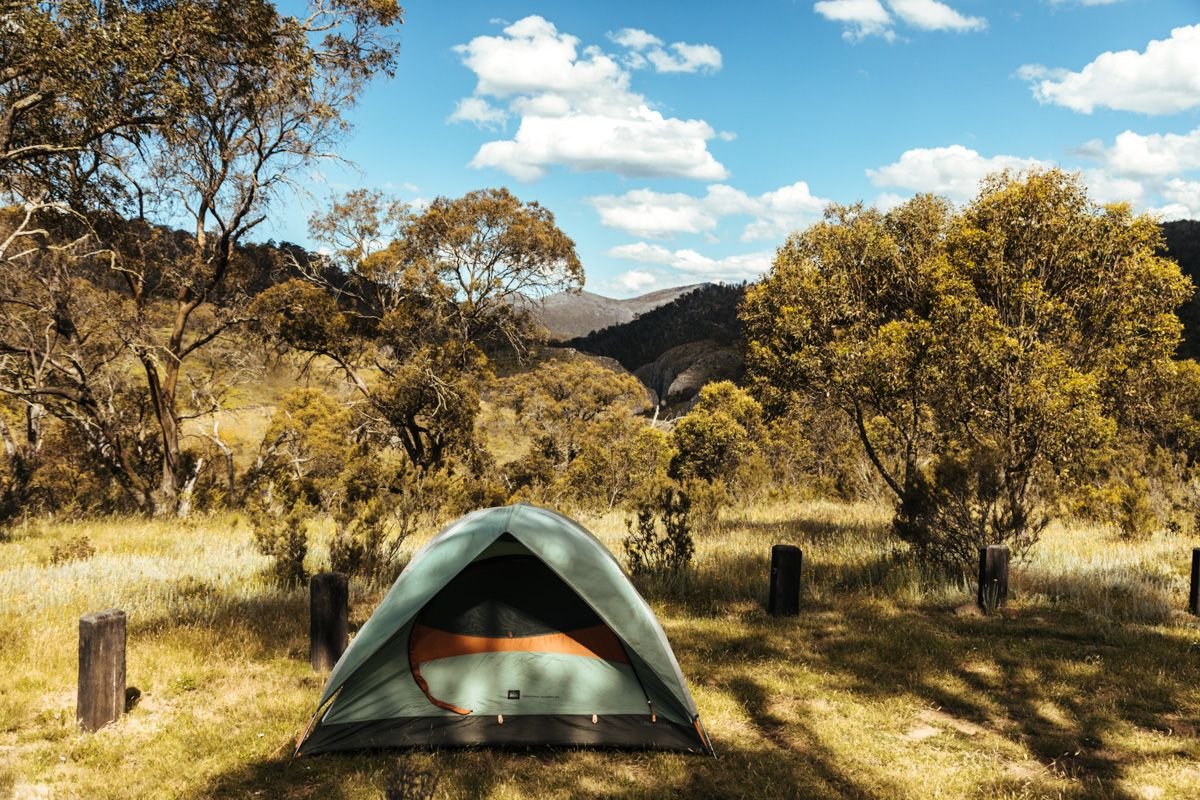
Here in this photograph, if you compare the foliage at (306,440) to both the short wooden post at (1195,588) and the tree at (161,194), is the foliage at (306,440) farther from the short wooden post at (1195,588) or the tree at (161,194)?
the short wooden post at (1195,588)

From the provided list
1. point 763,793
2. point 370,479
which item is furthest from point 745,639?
point 370,479

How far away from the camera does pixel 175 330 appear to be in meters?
16.3

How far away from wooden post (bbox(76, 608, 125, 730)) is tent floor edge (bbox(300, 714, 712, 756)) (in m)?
1.52

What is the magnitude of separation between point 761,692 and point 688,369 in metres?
68.1

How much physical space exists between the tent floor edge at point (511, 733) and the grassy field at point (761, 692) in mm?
117

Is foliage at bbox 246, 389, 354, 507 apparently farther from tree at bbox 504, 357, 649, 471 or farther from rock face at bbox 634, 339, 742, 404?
rock face at bbox 634, 339, 742, 404

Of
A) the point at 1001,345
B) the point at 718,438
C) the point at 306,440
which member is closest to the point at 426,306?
the point at 306,440

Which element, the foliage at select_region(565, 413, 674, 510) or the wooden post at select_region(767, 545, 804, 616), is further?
the foliage at select_region(565, 413, 674, 510)

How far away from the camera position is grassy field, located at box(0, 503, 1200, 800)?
14.7 ft

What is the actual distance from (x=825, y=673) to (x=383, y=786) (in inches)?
152

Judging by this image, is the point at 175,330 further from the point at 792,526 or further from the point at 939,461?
the point at 939,461

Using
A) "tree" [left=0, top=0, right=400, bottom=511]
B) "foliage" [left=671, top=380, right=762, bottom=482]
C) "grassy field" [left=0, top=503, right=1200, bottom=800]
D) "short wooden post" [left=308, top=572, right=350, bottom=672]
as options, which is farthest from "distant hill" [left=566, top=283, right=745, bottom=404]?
"short wooden post" [left=308, top=572, right=350, bottom=672]

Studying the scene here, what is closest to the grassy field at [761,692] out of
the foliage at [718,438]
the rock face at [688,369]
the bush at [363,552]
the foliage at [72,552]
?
the foliage at [72,552]

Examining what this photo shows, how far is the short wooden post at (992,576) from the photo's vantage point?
8016 mm
